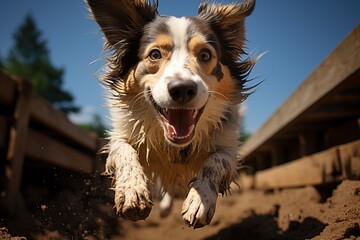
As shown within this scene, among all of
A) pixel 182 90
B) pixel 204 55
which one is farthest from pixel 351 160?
pixel 182 90

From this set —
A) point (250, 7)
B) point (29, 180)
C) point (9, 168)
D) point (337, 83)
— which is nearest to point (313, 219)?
point (337, 83)

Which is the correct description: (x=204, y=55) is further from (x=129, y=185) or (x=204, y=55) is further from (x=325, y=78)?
(x=325, y=78)

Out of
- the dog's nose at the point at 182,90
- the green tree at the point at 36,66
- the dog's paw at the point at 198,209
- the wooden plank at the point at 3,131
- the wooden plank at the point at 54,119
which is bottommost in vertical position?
the dog's paw at the point at 198,209

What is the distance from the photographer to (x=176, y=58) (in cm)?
259

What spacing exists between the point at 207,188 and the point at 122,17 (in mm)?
1689

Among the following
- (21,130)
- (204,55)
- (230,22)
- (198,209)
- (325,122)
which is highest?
(230,22)

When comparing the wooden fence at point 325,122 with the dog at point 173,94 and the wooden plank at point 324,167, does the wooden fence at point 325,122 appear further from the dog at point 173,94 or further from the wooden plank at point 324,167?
the dog at point 173,94

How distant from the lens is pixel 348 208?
2.47 m

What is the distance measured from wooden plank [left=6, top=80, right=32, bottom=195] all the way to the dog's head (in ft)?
3.72

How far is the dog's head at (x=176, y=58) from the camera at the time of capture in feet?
7.94

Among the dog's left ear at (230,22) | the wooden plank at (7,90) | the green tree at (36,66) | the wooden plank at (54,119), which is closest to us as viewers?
the dog's left ear at (230,22)

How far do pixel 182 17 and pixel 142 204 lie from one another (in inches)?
62.3

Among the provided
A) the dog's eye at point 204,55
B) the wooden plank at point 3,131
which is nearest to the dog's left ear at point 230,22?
the dog's eye at point 204,55

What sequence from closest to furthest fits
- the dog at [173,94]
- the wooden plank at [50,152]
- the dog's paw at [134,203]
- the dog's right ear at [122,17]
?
the dog's paw at [134,203] → the dog at [173,94] → the dog's right ear at [122,17] → the wooden plank at [50,152]
